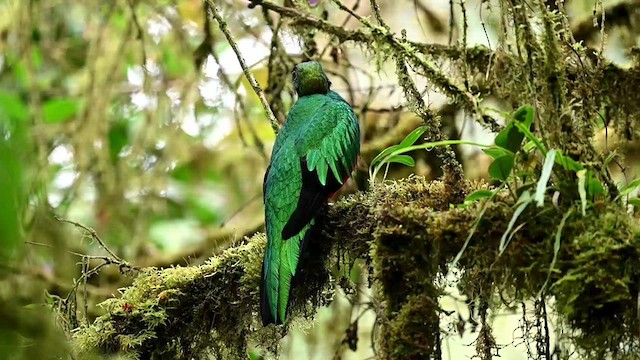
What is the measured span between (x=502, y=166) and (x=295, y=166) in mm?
958

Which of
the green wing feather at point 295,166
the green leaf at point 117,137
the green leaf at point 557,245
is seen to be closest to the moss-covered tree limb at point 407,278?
the green leaf at point 557,245

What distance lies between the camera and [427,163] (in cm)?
467

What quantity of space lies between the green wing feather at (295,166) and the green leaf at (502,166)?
735 mm

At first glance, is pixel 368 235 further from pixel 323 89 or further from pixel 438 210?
pixel 323 89

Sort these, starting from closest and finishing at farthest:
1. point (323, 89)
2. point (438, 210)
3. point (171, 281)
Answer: point (438, 210), point (171, 281), point (323, 89)

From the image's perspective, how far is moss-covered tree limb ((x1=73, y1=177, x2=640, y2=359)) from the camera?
1.90 metres

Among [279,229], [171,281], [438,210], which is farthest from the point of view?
[171,281]

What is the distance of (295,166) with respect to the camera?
9.18 ft

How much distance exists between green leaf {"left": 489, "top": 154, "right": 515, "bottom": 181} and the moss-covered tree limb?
0.08 metres

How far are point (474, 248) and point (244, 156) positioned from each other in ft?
12.9

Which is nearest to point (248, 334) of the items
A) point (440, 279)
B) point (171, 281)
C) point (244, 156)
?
point (171, 281)

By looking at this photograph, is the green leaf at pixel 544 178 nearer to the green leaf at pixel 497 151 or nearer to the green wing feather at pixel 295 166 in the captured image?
the green leaf at pixel 497 151

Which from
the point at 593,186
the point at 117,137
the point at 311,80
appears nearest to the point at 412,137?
the point at 593,186

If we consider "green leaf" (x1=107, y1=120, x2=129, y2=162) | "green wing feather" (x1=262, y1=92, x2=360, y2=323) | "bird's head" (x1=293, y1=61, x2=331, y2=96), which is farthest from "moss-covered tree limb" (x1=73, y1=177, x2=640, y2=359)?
"green leaf" (x1=107, y1=120, x2=129, y2=162)
